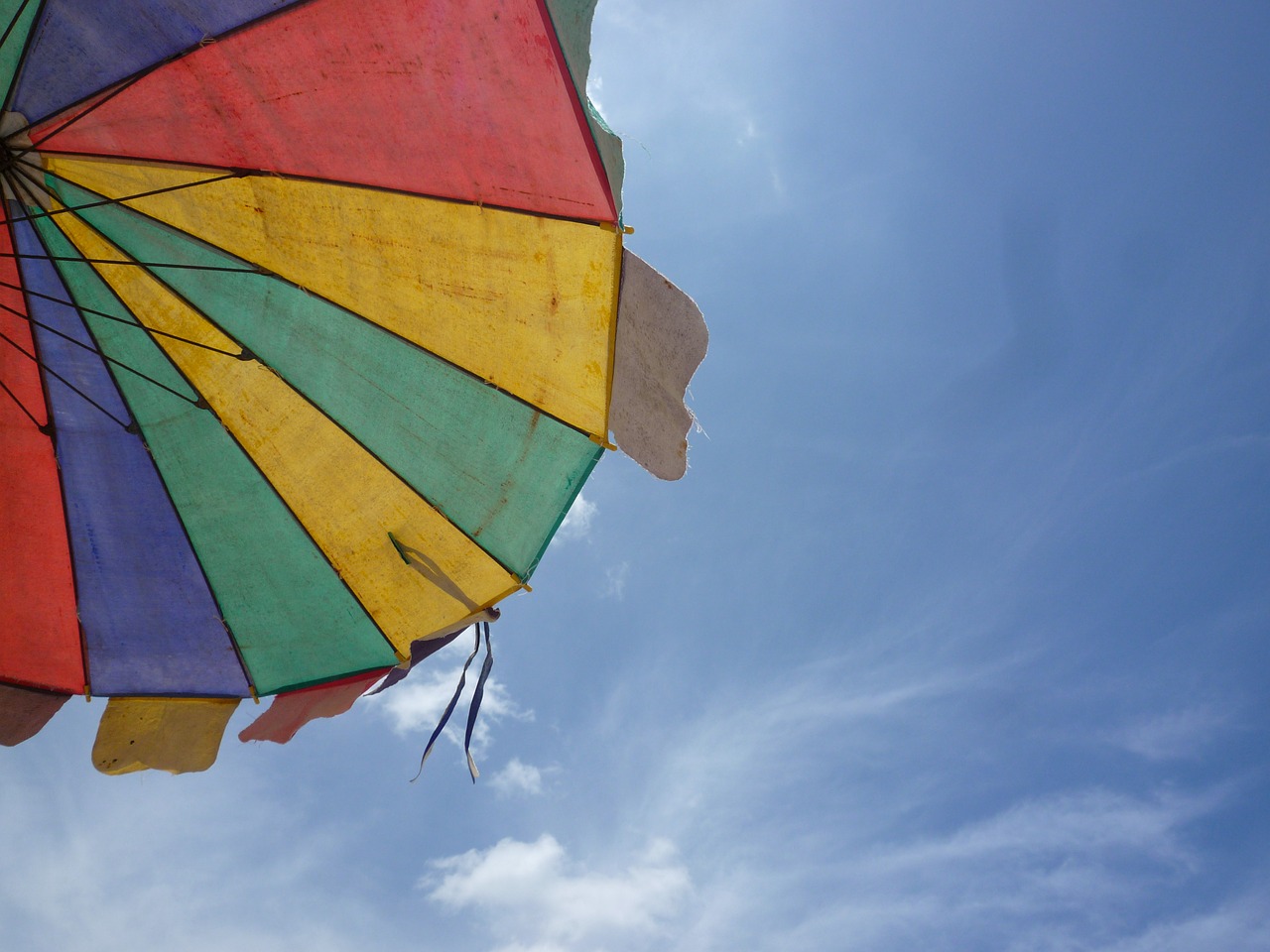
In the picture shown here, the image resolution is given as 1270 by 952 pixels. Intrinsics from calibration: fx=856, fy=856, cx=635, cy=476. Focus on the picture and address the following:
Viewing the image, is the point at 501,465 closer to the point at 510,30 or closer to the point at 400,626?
the point at 400,626

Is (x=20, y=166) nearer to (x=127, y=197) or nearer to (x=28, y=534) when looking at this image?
(x=127, y=197)

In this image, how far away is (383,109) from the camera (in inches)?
141

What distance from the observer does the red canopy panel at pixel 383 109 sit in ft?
11.1

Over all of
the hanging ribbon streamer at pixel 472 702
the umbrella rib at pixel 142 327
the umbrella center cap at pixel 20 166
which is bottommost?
the hanging ribbon streamer at pixel 472 702

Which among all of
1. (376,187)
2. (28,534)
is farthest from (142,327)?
(376,187)

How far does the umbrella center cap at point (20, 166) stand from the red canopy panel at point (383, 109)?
0.08m

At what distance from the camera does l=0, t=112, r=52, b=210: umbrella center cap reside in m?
→ 3.56

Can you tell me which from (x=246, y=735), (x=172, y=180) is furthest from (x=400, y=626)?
(x=172, y=180)

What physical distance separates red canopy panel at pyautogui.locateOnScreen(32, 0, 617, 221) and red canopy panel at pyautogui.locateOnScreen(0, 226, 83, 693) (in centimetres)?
92

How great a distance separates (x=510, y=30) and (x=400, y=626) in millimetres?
2825

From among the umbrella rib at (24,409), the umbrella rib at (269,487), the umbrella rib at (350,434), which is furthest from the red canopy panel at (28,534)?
the umbrella rib at (350,434)

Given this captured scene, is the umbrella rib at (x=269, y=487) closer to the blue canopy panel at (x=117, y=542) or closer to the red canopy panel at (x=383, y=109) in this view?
the blue canopy panel at (x=117, y=542)

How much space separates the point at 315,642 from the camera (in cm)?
440

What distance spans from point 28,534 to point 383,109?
2642 mm
